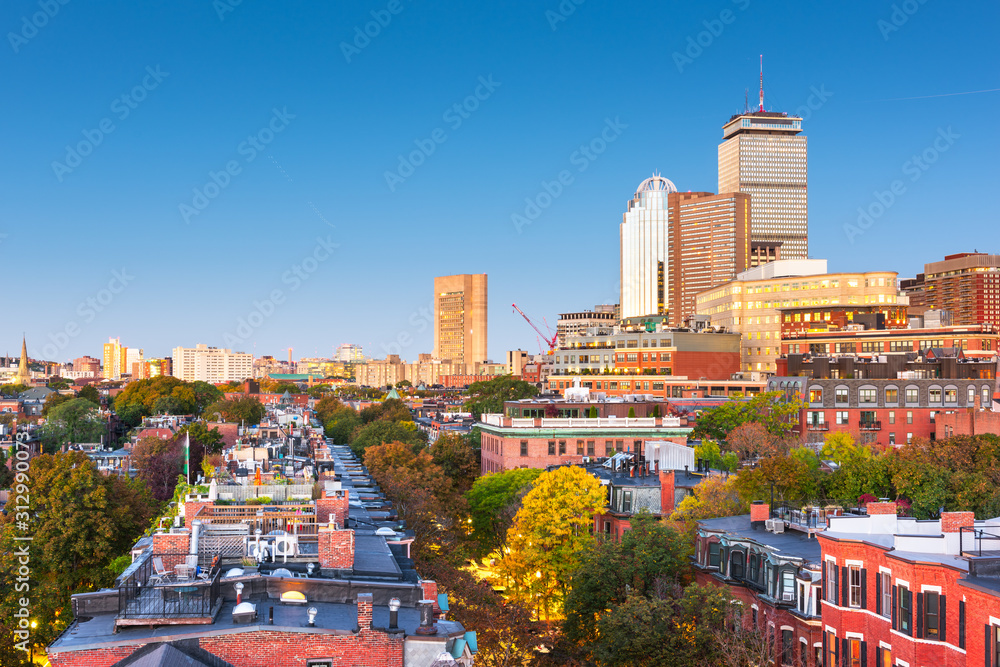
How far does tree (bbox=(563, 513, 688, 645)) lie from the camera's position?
43406mm

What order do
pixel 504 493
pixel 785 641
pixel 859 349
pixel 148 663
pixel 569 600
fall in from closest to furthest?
pixel 148 663
pixel 785 641
pixel 569 600
pixel 504 493
pixel 859 349

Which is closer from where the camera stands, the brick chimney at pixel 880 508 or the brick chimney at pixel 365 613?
the brick chimney at pixel 365 613

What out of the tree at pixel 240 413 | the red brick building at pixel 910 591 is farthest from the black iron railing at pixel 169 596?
the tree at pixel 240 413

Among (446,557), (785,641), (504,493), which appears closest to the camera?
(785,641)

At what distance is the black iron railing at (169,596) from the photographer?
2570 centimetres

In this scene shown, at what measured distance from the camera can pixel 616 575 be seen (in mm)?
43688

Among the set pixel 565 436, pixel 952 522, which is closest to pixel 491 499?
pixel 565 436

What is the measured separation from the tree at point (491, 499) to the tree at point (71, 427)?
6294 cm

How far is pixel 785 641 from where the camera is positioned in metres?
37.9

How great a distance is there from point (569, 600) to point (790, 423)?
207ft

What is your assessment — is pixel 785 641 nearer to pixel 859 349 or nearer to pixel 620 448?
pixel 620 448

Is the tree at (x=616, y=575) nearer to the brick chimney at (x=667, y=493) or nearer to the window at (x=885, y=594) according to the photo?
the window at (x=885, y=594)

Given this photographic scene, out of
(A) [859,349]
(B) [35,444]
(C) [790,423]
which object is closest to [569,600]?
(C) [790,423]

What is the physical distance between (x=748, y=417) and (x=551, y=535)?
5072 cm
